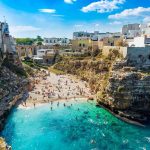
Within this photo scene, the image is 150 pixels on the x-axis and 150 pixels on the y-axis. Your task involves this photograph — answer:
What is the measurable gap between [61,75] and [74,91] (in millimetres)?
19434

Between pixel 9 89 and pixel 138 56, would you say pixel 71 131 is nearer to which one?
pixel 9 89

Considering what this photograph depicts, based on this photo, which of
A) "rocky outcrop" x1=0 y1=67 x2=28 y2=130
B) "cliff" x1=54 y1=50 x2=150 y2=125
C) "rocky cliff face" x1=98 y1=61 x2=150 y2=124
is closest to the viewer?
"cliff" x1=54 y1=50 x2=150 y2=125

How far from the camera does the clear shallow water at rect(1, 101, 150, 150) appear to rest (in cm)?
4212

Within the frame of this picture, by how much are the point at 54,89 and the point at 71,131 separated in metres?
27.9

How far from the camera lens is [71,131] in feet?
156

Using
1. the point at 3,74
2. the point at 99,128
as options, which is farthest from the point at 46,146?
the point at 3,74

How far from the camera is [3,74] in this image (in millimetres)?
69188

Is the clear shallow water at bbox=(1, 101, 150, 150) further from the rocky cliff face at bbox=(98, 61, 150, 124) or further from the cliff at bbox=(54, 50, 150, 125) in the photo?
the rocky cliff face at bbox=(98, 61, 150, 124)

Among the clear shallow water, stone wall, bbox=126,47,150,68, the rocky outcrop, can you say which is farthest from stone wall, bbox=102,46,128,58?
the rocky outcrop

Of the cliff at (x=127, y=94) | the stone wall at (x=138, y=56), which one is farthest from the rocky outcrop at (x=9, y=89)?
the stone wall at (x=138, y=56)

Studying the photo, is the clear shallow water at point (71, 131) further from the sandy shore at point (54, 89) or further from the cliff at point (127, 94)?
the sandy shore at point (54, 89)

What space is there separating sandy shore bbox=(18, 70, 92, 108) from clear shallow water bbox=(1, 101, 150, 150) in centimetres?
628

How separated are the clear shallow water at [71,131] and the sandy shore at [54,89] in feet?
20.6

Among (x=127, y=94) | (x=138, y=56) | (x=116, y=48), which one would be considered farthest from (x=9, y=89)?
(x=138, y=56)
